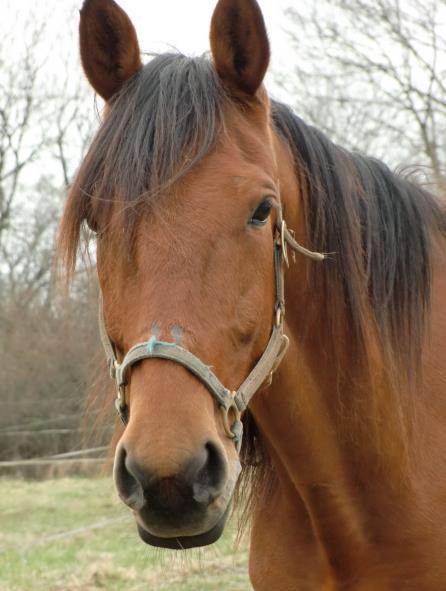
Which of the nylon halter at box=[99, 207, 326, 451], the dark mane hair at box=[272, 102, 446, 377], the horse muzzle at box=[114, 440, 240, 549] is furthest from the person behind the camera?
the dark mane hair at box=[272, 102, 446, 377]

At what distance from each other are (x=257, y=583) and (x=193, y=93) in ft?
5.78

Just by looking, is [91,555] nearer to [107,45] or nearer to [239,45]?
[107,45]

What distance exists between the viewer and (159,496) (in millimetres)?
1720

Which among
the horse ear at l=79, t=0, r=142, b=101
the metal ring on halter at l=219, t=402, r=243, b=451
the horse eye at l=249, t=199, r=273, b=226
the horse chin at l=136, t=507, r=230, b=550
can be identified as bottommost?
the horse chin at l=136, t=507, r=230, b=550

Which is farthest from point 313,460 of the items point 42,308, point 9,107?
point 9,107

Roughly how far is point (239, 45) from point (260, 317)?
0.88 meters

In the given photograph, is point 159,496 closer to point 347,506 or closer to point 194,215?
point 194,215

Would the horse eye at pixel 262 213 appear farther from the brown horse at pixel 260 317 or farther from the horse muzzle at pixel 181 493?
the horse muzzle at pixel 181 493

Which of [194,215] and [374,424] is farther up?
[194,215]

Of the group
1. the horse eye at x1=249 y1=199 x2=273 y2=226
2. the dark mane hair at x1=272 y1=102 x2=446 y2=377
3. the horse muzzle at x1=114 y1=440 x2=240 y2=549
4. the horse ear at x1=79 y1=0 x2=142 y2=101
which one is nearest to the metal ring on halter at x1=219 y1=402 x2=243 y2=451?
the horse muzzle at x1=114 y1=440 x2=240 y2=549

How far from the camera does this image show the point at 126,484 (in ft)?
5.88

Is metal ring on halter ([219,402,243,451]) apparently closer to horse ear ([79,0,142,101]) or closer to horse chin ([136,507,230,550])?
horse chin ([136,507,230,550])

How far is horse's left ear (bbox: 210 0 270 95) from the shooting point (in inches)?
91.0

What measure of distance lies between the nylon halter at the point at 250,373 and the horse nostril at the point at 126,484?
25 cm
